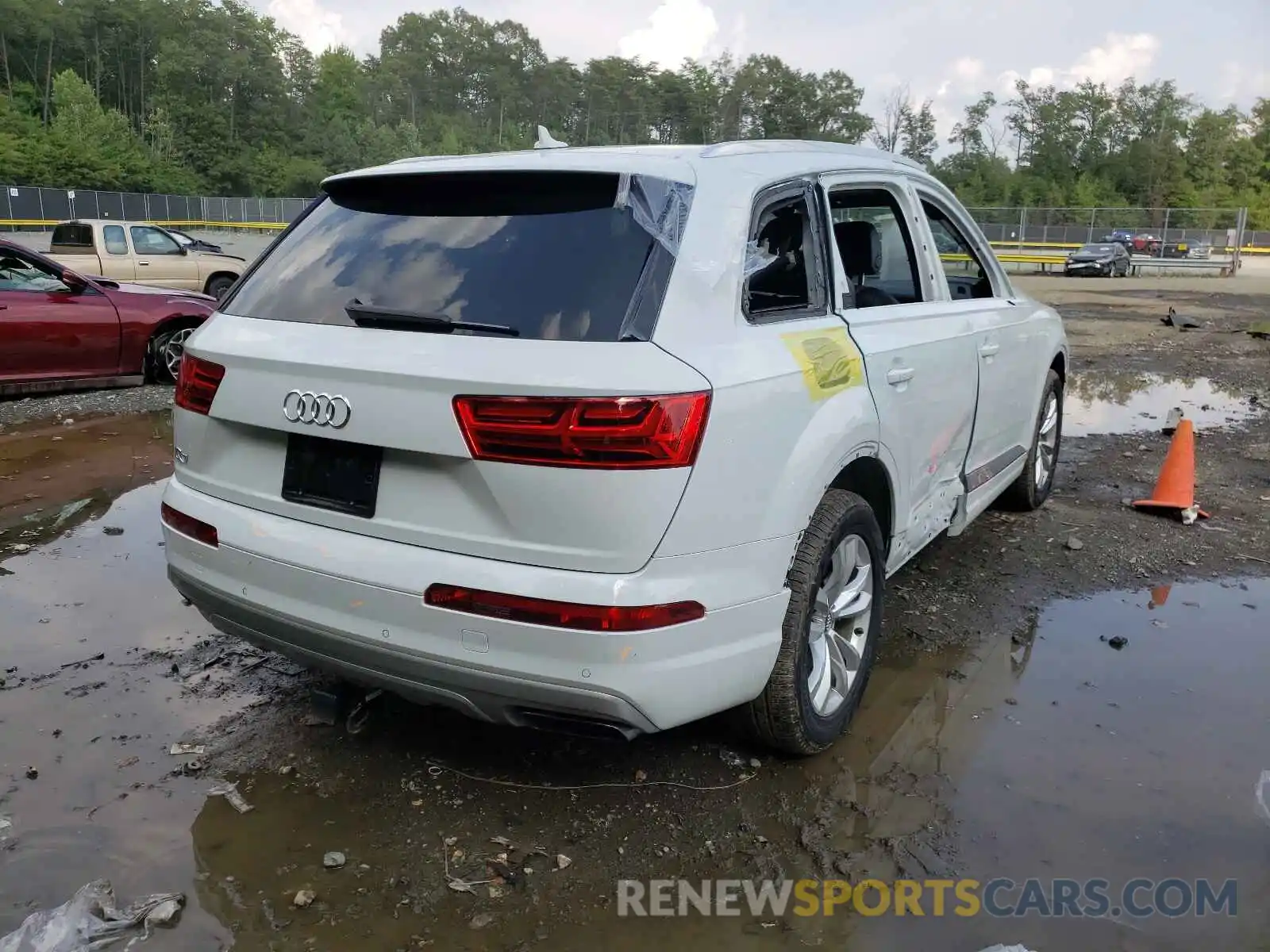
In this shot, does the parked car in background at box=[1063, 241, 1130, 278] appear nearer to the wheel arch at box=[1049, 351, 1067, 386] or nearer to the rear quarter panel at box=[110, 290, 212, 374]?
the wheel arch at box=[1049, 351, 1067, 386]

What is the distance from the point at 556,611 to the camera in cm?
245

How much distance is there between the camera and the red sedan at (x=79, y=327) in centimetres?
880

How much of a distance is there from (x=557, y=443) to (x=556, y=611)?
40 centimetres

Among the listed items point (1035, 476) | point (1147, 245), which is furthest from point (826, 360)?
point (1147, 245)

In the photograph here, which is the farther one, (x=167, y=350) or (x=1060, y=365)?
(x=167, y=350)

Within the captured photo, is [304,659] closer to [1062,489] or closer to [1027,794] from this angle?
[1027,794]

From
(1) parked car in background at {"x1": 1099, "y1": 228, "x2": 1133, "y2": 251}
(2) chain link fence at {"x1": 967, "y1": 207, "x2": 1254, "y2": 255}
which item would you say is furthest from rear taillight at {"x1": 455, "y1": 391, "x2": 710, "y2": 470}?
(1) parked car in background at {"x1": 1099, "y1": 228, "x2": 1133, "y2": 251}

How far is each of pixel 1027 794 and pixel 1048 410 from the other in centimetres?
346

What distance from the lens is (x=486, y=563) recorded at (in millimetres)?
2525

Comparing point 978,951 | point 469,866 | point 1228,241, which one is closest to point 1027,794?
point 978,951

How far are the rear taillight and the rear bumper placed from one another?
27 centimetres

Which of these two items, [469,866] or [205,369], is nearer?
[469,866]

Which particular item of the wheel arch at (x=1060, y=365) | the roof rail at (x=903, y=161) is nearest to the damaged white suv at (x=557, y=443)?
the roof rail at (x=903, y=161)

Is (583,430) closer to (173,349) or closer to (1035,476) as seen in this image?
(1035,476)
